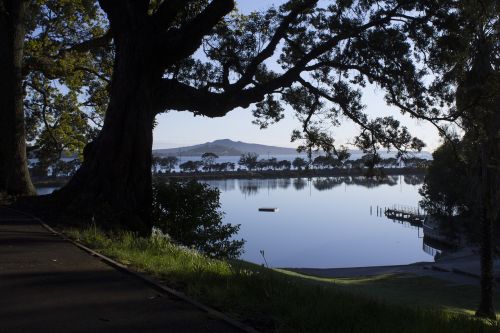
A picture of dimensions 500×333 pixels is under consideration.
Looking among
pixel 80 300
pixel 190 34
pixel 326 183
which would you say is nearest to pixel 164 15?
pixel 190 34

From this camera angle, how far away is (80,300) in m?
5.92

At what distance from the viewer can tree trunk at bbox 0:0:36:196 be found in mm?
17953

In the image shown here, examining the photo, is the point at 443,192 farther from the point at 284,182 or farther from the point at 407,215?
the point at 284,182

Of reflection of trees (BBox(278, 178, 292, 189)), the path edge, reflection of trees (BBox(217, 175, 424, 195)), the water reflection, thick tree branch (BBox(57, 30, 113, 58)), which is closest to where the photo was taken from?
the path edge

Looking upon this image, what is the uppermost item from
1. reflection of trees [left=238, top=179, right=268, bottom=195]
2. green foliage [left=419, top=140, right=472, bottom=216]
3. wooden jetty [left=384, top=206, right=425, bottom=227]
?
green foliage [left=419, top=140, right=472, bottom=216]

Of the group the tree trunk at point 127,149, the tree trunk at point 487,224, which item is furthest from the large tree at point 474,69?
the tree trunk at point 127,149

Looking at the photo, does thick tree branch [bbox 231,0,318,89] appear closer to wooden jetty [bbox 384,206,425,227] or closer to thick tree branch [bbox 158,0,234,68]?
thick tree branch [bbox 158,0,234,68]

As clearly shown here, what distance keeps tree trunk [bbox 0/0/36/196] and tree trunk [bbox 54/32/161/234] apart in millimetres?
4559

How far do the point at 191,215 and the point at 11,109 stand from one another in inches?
308

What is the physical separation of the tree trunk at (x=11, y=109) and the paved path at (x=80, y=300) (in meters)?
10.0

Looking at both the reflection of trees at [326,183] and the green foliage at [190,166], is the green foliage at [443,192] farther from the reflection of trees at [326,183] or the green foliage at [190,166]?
the green foliage at [190,166]

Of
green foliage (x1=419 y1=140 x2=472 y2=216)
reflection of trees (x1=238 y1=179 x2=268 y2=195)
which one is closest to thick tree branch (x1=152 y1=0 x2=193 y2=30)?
green foliage (x1=419 y1=140 x2=472 y2=216)

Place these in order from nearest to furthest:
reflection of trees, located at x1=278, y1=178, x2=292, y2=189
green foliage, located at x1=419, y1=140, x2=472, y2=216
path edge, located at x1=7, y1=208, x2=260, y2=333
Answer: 1. path edge, located at x1=7, y1=208, x2=260, y2=333
2. green foliage, located at x1=419, y1=140, x2=472, y2=216
3. reflection of trees, located at x1=278, y1=178, x2=292, y2=189

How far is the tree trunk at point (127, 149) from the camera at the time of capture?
540 inches
